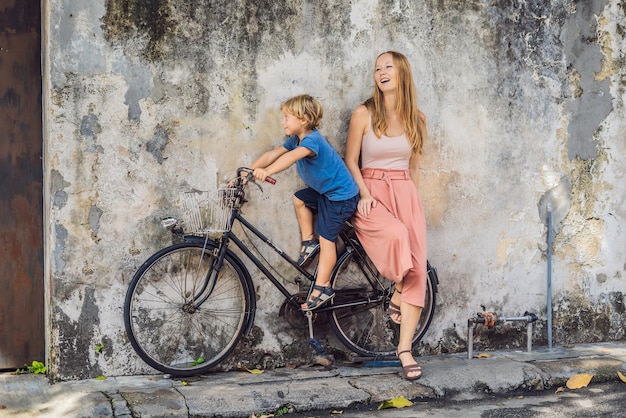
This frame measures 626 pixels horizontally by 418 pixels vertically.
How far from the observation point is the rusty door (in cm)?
556

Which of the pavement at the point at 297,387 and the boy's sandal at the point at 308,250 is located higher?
the boy's sandal at the point at 308,250

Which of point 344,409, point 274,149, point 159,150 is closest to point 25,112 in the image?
point 159,150

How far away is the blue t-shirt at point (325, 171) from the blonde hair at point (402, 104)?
398 millimetres

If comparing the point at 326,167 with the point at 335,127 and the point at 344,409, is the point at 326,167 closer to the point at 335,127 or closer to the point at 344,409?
the point at 335,127

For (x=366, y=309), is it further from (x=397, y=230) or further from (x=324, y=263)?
(x=397, y=230)

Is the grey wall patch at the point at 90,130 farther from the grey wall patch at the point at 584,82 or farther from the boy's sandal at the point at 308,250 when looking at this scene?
the grey wall patch at the point at 584,82

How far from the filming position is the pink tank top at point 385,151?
579 cm

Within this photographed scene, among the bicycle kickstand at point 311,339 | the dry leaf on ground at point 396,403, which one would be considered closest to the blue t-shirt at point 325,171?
the bicycle kickstand at point 311,339

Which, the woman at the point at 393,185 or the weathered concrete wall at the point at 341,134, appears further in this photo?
Result: the woman at the point at 393,185

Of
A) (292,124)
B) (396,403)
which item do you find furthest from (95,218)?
(396,403)

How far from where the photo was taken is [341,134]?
5.97m

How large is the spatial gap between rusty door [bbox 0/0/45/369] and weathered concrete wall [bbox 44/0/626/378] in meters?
0.30

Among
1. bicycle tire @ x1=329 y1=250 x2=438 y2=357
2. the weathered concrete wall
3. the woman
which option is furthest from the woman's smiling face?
bicycle tire @ x1=329 y1=250 x2=438 y2=357

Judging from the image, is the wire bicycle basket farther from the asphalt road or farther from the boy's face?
the asphalt road
